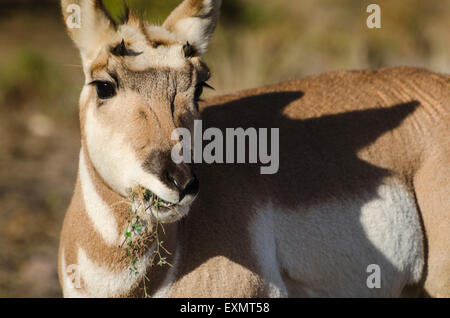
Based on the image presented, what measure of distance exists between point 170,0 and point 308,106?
9565mm

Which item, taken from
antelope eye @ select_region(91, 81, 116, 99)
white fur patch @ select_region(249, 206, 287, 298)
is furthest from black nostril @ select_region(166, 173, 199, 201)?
white fur patch @ select_region(249, 206, 287, 298)

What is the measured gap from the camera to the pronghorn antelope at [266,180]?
5102 mm

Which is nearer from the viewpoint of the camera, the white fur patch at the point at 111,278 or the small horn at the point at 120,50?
the small horn at the point at 120,50

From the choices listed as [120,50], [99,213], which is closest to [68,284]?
[99,213]

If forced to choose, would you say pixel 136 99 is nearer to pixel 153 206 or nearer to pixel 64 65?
pixel 153 206

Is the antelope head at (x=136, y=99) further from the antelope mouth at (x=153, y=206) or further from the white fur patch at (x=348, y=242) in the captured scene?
the white fur patch at (x=348, y=242)

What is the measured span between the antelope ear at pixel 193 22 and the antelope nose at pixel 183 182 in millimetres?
1663

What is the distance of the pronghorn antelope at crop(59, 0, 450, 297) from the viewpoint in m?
5.10

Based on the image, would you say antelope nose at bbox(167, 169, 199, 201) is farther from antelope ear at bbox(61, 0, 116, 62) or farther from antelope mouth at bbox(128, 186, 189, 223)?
antelope ear at bbox(61, 0, 116, 62)

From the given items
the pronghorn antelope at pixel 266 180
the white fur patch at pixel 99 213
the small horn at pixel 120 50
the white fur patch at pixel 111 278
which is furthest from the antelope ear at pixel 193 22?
the white fur patch at pixel 111 278

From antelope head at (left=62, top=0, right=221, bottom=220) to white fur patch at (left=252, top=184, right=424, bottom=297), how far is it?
1.64 metres

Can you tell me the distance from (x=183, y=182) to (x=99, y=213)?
1.21 m
